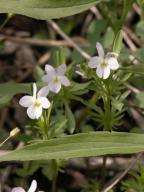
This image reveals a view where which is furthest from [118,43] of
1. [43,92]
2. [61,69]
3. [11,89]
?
[11,89]

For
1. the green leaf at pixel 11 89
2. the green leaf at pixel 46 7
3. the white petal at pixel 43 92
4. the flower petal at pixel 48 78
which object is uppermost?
the green leaf at pixel 46 7

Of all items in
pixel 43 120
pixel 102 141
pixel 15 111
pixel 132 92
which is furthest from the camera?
pixel 15 111

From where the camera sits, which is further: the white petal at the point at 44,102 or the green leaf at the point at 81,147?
the white petal at the point at 44,102

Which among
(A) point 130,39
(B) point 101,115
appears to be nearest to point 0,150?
(B) point 101,115

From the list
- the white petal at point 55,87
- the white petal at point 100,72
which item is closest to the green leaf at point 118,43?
the white petal at point 100,72

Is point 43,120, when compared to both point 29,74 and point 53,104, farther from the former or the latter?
point 29,74

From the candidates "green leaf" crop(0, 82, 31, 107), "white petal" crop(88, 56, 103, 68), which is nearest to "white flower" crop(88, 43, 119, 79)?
"white petal" crop(88, 56, 103, 68)

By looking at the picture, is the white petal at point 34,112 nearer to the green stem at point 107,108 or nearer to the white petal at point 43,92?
the white petal at point 43,92

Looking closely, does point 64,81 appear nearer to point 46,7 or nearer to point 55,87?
point 55,87
